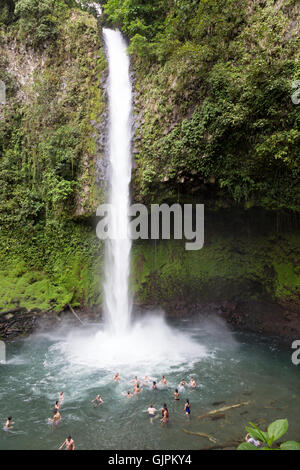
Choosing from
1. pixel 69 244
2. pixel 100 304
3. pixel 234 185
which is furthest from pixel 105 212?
pixel 234 185

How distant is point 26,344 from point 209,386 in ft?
26.7

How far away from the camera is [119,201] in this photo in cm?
1421

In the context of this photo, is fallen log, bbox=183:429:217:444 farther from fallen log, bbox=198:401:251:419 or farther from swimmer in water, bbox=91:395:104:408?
swimmer in water, bbox=91:395:104:408

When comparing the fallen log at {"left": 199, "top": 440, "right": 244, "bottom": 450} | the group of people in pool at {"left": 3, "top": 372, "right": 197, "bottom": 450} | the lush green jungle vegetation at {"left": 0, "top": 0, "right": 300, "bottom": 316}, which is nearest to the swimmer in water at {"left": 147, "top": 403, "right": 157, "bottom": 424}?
the group of people in pool at {"left": 3, "top": 372, "right": 197, "bottom": 450}

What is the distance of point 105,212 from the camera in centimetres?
1448

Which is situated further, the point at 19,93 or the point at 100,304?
the point at 19,93

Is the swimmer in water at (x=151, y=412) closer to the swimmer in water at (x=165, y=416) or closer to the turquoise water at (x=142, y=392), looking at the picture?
the turquoise water at (x=142, y=392)

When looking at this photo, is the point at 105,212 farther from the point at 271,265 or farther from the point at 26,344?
the point at 271,265

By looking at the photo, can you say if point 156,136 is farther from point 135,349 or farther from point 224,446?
point 224,446

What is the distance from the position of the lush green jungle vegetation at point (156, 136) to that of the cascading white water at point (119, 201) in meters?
0.57

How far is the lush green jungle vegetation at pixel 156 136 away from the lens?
35.2ft

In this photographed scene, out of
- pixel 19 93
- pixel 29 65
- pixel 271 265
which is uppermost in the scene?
pixel 29 65

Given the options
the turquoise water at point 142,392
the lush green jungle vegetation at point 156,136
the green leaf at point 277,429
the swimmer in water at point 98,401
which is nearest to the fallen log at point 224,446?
the turquoise water at point 142,392

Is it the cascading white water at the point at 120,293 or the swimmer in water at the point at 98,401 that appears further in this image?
the cascading white water at the point at 120,293
